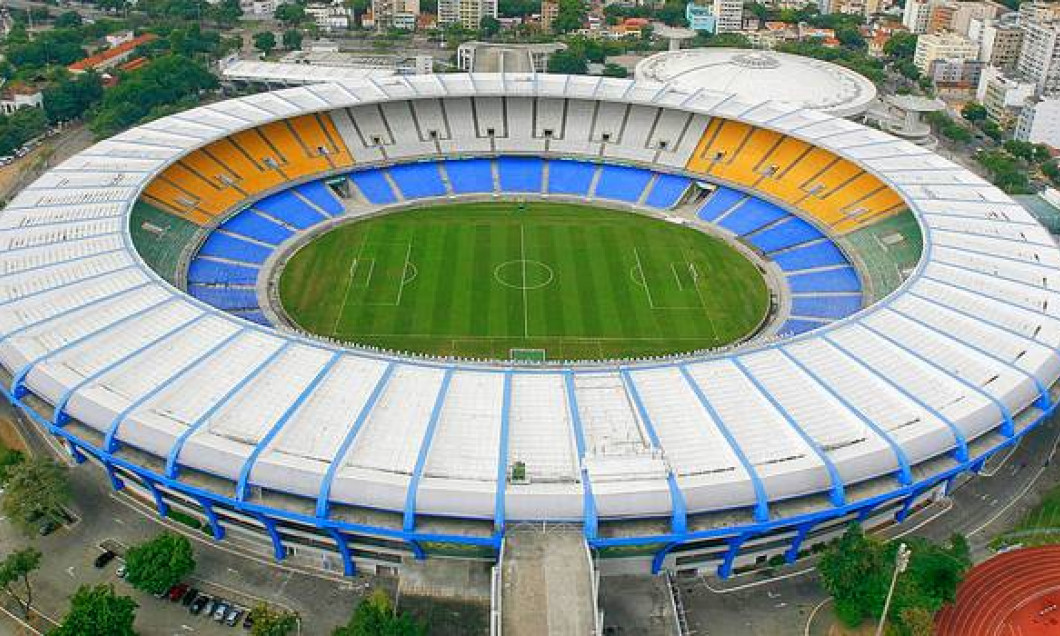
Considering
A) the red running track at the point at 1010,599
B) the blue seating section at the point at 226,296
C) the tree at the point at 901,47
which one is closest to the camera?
the red running track at the point at 1010,599

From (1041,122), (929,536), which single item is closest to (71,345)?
(929,536)

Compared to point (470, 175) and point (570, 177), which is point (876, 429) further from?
point (470, 175)

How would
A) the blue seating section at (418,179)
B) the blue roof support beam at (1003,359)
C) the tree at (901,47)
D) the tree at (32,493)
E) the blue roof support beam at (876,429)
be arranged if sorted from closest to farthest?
the blue roof support beam at (876,429) → the tree at (32,493) → the blue roof support beam at (1003,359) → the blue seating section at (418,179) → the tree at (901,47)

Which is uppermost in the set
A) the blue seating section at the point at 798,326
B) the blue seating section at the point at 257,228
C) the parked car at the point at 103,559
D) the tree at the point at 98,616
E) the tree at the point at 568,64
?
the tree at the point at 568,64

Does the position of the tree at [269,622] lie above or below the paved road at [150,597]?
above

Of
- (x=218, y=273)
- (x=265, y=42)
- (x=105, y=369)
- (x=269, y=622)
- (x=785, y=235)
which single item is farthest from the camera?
(x=265, y=42)

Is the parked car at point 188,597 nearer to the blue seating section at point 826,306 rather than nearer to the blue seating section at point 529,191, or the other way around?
the blue seating section at point 529,191

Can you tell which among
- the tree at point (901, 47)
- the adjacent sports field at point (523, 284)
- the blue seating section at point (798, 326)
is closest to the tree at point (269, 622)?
the adjacent sports field at point (523, 284)
